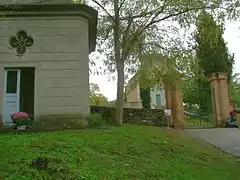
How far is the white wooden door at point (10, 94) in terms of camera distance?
1343 cm

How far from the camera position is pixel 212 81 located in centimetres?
2072

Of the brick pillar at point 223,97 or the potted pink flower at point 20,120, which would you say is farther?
the brick pillar at point 223,97

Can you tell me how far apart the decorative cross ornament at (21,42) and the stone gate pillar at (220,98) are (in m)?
11.2

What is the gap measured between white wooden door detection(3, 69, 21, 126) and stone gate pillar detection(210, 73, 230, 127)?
11.4m

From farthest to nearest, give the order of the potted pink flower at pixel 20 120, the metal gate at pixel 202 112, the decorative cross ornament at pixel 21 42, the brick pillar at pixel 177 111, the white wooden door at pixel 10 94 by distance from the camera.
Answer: the metal gate at pixel 202 112 < the brick pillar at pixel 177 111 < the decorative cross ornament at pixel 21 42 < the white wooden door at pixel 10 94 < the potted pink flower at pixel 20 120

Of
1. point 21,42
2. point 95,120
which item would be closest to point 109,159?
point 95,120

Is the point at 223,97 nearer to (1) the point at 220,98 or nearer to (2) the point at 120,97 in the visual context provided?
(1) the point at 220,98

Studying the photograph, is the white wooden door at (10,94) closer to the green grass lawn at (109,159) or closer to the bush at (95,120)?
the bush at (95,120)

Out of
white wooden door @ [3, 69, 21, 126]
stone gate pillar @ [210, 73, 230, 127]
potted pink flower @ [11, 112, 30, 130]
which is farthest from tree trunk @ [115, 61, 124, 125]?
stone gate pillar @ [210, 73, 230, 127]

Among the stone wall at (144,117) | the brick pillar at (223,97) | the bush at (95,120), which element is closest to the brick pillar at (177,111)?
the stone wall at (144,117)

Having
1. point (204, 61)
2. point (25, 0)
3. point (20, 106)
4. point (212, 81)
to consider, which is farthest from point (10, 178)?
point (204, 61)

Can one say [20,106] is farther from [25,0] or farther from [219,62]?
[219,62]

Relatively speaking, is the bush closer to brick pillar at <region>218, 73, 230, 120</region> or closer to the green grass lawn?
the green grass lawn

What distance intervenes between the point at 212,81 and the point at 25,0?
11503mm
